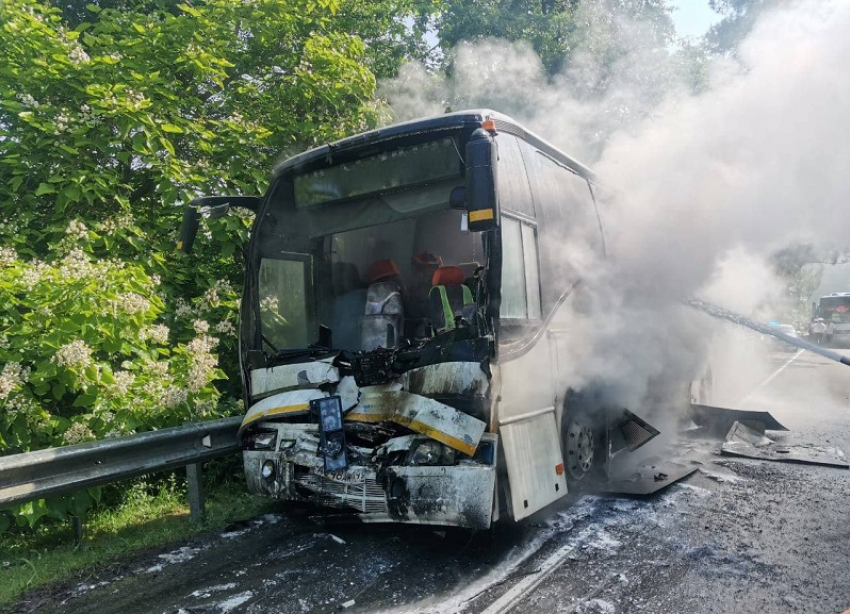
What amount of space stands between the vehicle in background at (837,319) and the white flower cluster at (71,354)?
110 ft

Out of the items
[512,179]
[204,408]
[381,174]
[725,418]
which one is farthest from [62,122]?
[725,418]

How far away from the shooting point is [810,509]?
4922 millimetres

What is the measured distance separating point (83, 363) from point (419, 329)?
2653mm

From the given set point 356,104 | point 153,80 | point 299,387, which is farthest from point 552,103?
point 299,387

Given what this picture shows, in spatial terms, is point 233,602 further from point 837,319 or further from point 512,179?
point 837,319

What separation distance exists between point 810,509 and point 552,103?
369 inches

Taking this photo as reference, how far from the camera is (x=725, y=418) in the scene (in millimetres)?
8219

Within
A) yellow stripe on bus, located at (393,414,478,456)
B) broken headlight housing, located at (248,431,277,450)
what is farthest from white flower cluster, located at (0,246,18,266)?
yellow stripe on bus, located at (393,414,478,456)

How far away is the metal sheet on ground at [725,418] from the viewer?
782 cm

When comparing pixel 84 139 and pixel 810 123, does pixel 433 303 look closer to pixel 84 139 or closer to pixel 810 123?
pixel 84 139

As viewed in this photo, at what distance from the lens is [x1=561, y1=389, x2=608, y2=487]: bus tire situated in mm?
5078

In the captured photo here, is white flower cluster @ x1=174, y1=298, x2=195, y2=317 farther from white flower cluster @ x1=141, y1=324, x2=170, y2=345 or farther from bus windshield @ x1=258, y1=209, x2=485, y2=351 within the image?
bus windshield @ x1=258, y1=209, x2=485, y2=351

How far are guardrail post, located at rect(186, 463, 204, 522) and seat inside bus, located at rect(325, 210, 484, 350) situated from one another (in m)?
1.54

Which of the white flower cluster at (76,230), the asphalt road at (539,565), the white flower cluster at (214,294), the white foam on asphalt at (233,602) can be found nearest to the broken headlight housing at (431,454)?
the asphalt road at (539,565)
